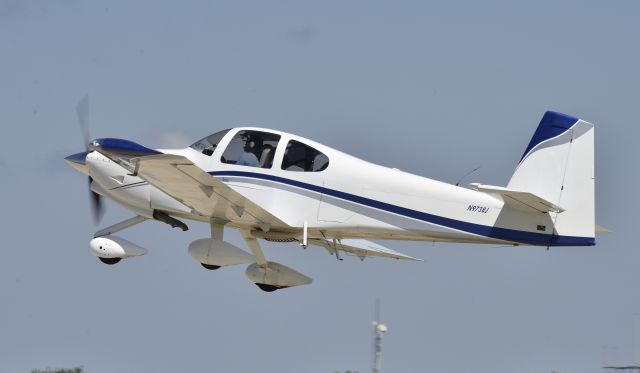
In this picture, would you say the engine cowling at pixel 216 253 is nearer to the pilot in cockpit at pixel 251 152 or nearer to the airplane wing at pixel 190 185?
the airplane wing at pixel 190 185

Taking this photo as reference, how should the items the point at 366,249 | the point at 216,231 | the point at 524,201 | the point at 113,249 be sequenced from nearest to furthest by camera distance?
the point at 524,201
the point at 113,249
the point at 216,231
the point at 366,249

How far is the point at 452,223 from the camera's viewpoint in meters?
16.2

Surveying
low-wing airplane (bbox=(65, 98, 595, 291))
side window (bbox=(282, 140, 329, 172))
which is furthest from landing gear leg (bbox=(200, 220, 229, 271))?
side window (bbox=(282, 140, 329, 172))

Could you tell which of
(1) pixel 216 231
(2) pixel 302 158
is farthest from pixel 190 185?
(2) pixel 302 158

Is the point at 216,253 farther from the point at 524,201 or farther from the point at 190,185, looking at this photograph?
the point at 524,201

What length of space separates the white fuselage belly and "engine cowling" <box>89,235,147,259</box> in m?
0.84

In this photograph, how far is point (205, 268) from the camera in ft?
56.5

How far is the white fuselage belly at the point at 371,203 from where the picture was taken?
16.1 m

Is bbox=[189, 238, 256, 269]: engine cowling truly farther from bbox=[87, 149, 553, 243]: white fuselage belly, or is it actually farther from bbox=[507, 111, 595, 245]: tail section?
bbox=[507, 111, 595, 245]: tail section

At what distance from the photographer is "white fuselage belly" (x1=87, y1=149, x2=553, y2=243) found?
1609 cm

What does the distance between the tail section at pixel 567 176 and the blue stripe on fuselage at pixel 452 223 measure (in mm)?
21

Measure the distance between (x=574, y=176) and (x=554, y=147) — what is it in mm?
454

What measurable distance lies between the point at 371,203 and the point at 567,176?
2.50 meters

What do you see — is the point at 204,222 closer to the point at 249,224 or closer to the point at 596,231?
the point at 249,224
